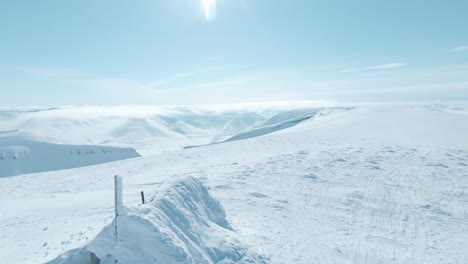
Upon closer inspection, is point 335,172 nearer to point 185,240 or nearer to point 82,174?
point 185,240

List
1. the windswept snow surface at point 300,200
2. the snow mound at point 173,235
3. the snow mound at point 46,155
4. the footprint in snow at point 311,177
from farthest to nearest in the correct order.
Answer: the snow mound at point 46,155 < the footprint in snow at point 311,177 < the windswept snow surface at point 300,200 < the snow mound at point 173,235

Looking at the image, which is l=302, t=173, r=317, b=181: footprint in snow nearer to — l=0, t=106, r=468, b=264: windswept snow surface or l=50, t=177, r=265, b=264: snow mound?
l=0, t=106, r=468, b=264: windswept snow surface

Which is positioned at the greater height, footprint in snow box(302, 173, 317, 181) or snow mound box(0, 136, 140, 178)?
footprint in snow box(302, 173, 317, 181)

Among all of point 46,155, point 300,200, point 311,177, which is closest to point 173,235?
point 300,200

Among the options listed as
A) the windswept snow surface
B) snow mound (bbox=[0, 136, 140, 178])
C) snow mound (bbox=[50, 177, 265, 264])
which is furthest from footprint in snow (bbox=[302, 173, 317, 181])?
snow mound (bbox=[0, 136, 140, 178])

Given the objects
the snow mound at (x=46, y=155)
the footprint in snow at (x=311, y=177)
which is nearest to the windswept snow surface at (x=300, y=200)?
the footprint in snow at (x=311, y=177)

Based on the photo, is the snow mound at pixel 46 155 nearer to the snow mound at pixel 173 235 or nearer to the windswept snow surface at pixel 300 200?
the windswept snow surface at pixel 300 200
